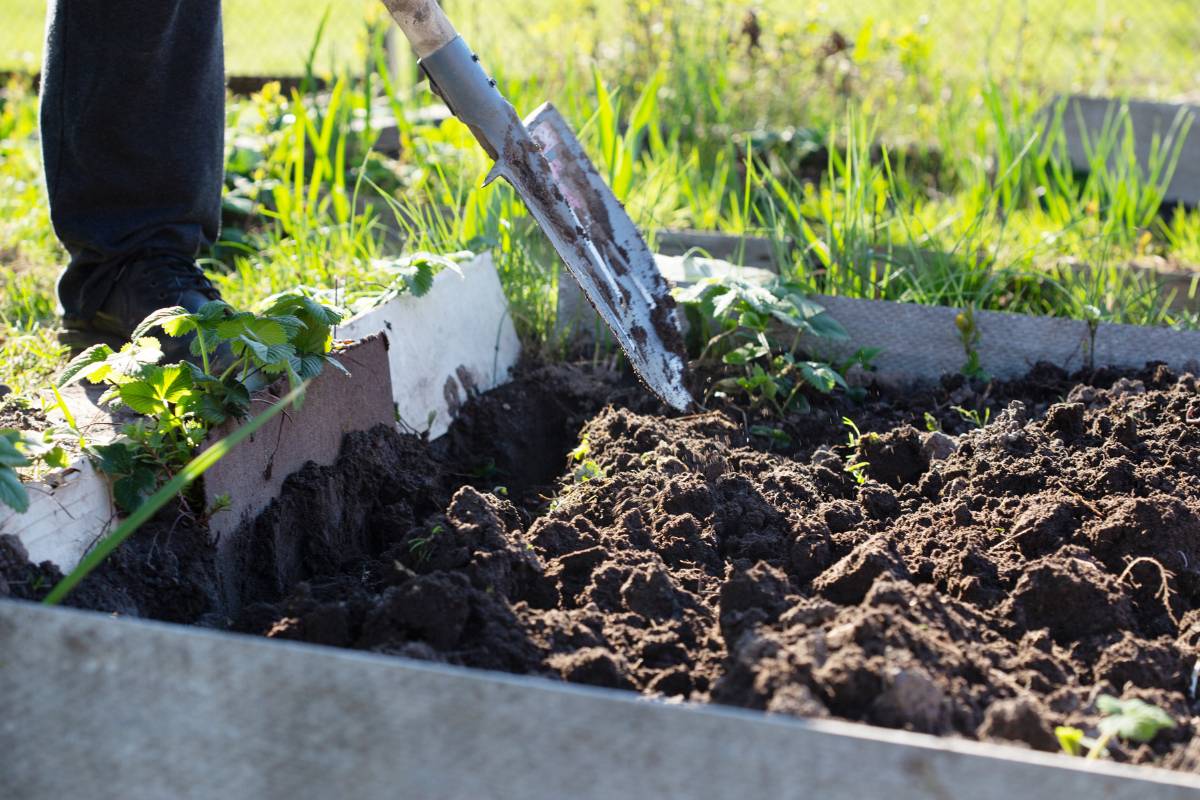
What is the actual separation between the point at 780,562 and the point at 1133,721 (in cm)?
59

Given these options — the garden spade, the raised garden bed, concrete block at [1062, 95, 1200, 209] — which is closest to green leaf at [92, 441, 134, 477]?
the raised garden bed

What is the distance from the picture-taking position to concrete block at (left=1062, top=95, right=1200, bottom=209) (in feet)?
13.5

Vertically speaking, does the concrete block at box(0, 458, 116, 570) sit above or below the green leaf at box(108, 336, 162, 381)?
below

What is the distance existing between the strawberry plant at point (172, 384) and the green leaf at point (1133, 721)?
3.65 feet

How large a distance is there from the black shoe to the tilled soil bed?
20.0 inches

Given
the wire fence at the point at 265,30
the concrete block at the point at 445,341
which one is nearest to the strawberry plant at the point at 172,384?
the concrete block at the point at 445,341

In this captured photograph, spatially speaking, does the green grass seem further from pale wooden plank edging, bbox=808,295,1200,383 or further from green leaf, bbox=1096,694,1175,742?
green leaf, bbox=1096,694,1175,742

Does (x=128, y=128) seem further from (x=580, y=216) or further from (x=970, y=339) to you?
(x=970, y=339)

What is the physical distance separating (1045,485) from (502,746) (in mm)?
1258

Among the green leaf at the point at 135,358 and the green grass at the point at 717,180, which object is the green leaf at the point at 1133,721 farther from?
the green grass at the point at 717,180

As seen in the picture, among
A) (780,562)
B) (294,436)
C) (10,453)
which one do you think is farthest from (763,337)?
(10,453)

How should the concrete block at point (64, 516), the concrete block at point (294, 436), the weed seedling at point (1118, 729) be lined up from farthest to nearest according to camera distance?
the concrete block at point (294, 436) < the concrete block at point (64, 516) < the weed seedling at point (1118, 729)

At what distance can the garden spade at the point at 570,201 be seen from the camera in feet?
7.30

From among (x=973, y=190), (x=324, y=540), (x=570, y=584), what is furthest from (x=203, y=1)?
(x=973, y=190)
